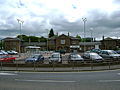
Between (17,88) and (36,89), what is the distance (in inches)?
45.0

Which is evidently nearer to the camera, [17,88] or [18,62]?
[17,88]

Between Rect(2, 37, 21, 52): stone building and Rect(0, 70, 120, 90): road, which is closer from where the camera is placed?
Rect(0, 70, 120, 90): road

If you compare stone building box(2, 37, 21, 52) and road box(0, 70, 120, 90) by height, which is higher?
stone building box(2, 37, 21, 52)

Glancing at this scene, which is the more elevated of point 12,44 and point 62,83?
point 12,44

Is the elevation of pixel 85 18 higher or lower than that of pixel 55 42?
higher

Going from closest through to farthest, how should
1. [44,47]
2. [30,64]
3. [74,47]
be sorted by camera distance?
[30,64], [74,47], [44,47]

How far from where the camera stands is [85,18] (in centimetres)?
5159

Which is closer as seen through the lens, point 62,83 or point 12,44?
point 62,83

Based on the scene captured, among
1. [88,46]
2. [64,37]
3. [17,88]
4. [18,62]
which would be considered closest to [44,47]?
[64,37]

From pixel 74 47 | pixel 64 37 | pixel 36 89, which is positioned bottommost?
pixel 36 89


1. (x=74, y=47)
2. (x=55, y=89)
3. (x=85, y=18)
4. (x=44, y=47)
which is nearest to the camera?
(x=55, y=89)

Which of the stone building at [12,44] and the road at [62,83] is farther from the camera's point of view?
the stone building at [12,44]

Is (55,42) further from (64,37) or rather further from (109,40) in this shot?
(109,40)

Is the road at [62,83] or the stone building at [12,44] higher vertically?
the stone building at [12,44]
